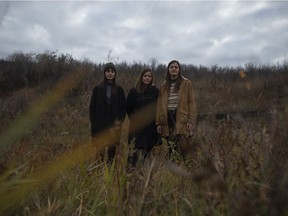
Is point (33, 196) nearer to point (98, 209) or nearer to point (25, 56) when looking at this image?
point (98, 209)

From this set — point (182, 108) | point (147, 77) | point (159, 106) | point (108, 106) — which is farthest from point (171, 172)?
point (108, 106)

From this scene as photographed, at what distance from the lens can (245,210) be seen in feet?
2.62

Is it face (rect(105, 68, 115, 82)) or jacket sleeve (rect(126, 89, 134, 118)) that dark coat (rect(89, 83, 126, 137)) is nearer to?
jacket sleeve (rect(126, 89, 134, 118))

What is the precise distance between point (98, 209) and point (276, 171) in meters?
1.64

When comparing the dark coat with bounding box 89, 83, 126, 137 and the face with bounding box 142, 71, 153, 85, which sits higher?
the face with bounding box 142, 71, 153, 85

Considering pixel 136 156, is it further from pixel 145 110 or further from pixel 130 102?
pixel 130 102

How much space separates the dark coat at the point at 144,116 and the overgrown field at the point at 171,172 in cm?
235

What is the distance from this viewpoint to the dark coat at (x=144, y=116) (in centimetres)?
555

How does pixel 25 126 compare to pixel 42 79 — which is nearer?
pixel 25 126

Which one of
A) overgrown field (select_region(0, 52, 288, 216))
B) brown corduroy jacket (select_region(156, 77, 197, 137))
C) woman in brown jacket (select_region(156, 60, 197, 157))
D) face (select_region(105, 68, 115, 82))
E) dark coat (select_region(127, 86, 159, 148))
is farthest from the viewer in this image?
face (select_region(105, 68, 115, 82))

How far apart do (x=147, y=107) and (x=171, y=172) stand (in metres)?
3.89

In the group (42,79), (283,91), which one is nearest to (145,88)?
(283,91)

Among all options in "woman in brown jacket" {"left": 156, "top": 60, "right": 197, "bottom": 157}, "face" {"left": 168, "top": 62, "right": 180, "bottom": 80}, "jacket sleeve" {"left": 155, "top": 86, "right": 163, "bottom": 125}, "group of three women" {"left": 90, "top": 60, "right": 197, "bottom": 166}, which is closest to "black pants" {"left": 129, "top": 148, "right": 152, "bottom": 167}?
"group of three women" {"left": 90, "top": 60, "right": 197, "bottom": 166}

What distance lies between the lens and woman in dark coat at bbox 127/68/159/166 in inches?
219
